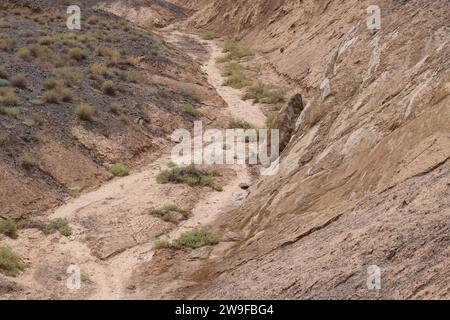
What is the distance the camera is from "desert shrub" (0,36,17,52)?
26998 mm

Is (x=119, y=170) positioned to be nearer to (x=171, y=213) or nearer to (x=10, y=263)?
(x=171, y=213)

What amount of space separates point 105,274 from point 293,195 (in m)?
4.44

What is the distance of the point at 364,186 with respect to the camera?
12.1 metres

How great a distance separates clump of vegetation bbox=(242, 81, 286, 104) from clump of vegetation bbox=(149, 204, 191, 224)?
1199cm

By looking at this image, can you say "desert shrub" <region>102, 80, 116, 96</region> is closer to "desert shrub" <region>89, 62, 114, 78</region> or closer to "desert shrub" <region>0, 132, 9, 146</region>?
"desert shrub" <region>89, 62, 114, 78</region>

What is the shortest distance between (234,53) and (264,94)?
31.2ft

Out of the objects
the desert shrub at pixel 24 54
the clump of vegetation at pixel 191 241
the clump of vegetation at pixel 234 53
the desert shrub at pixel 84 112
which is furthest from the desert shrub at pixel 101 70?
→ the clump of vegetation at pixel 191 241

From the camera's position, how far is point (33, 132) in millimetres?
19781

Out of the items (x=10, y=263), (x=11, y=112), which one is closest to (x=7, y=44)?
(x=11, y=112)

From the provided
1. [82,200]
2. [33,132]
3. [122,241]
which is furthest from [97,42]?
[122,241]

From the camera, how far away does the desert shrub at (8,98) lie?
21.2 meters

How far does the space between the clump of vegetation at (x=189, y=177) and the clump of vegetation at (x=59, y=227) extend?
152 inches

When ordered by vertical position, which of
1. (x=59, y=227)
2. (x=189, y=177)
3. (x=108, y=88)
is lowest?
(x=59, y=227)

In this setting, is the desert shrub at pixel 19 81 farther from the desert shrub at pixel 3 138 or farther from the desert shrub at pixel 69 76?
the desert shrub at pixel 3 138
